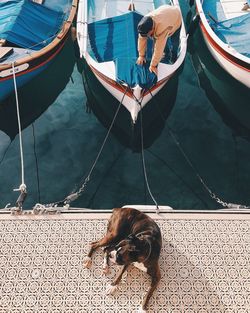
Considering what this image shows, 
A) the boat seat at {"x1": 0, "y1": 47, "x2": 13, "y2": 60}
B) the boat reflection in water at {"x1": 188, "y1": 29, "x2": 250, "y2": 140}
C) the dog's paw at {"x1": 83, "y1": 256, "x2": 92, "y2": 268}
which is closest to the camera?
the dog's paw at {"x1": 83, "y1": 256, "x2": 92, "y2": 268}

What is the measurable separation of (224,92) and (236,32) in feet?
6.62

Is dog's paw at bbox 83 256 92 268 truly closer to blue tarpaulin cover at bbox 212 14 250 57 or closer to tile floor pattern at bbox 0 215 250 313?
tile floor pattern at bbox 0 215 250 313

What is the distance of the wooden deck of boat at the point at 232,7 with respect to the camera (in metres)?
13.1

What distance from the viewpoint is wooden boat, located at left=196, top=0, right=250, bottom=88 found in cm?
1091

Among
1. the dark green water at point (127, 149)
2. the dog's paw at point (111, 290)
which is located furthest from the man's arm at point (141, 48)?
the dog's paw at point (111, 290)

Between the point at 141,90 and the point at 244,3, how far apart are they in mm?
7573

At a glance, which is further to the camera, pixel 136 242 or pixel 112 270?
pixel 112 270

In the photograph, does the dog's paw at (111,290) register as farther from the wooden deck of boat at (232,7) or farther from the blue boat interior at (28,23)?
the wooden deck of boat at (232,7)

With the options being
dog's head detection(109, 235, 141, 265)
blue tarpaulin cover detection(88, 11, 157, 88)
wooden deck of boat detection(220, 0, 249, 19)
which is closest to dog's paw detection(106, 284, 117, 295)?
dog's head detection(109, 235, 141, 265)

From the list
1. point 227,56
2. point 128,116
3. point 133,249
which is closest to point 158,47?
point 128,116

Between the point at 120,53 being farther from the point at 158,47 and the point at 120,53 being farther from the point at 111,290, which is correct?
the point at 111,290

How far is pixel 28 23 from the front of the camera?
38.7 feet

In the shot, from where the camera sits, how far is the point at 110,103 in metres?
11.0

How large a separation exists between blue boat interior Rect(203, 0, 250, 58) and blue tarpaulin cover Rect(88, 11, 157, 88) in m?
2.80
